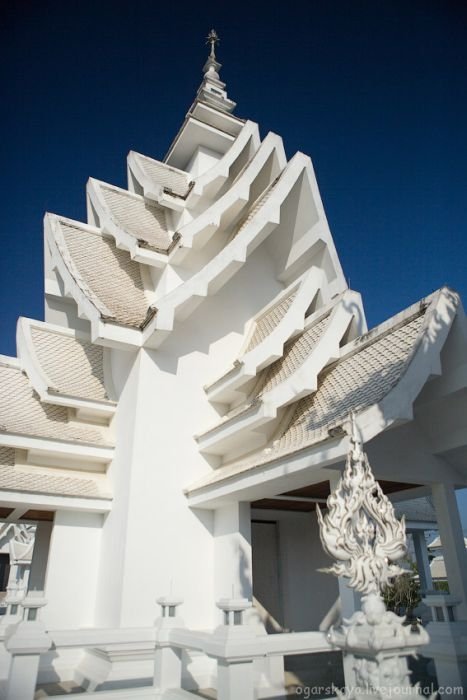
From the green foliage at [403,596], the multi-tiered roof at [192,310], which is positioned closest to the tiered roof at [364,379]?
the multi-tiered roof at [192,310]

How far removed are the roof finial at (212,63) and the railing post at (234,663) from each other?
1608cm

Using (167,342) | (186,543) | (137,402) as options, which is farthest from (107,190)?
(186,543)

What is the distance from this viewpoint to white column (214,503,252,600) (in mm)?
7816

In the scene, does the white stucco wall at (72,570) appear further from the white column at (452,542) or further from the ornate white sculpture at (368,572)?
the ornate white sculpture at (368,572)

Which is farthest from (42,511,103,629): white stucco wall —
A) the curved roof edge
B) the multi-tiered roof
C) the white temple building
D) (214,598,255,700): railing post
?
(214,598,255,700): railing post

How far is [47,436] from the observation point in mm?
8844

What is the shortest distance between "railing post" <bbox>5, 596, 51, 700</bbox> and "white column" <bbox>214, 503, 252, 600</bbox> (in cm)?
328

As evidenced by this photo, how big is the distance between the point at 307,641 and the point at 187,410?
5175 mm

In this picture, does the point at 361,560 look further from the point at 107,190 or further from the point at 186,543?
the point at 107,190

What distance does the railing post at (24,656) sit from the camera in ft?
15.7

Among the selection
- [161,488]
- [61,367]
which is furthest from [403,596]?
[61,367]

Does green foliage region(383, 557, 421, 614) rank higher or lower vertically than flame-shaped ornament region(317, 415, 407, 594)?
lower

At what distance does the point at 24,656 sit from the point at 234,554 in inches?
149

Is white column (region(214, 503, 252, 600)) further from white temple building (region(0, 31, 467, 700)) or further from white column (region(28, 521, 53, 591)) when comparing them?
white column (region(28, 521, 53, 591))
